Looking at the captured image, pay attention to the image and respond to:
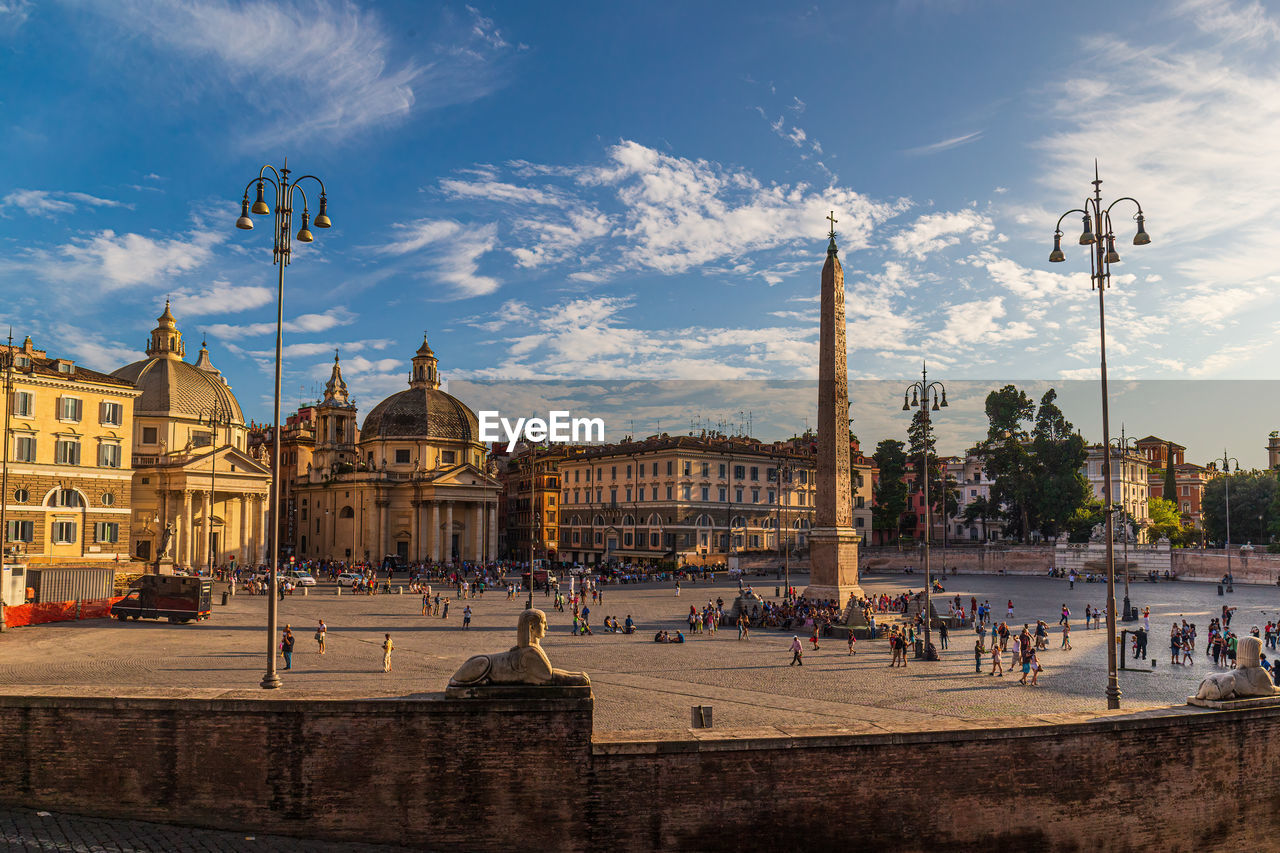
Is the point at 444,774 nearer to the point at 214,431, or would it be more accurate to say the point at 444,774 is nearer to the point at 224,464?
the point at 224,464

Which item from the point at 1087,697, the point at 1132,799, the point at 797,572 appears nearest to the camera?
the point at 1132,799

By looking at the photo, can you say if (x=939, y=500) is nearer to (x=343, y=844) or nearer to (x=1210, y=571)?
(x=1210, y=571)

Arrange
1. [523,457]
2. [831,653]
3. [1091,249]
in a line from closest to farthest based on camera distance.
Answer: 1. [1091,249]
2. [831,653]
3. [523,457]

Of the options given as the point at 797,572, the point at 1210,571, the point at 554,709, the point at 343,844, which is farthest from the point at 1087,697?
the point at 1210,571

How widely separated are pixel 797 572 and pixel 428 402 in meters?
33.0

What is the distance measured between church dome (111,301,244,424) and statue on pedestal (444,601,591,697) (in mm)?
60494

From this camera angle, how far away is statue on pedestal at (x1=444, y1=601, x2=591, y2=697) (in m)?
9.24

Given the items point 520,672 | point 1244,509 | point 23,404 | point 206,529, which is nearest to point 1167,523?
Answer: point 1244,509

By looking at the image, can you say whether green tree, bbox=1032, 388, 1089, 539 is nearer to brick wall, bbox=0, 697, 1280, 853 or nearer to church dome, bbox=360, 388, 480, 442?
church dome, bbox=360, 388, 480, 442

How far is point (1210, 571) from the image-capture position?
63188mm

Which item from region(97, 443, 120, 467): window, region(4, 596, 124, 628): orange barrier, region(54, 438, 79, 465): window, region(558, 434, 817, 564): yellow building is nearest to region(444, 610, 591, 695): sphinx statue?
region(4, 596, 124, 628): orange barrier

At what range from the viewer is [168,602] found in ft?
106

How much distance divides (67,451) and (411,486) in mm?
27752

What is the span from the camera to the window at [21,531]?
41656 mm
